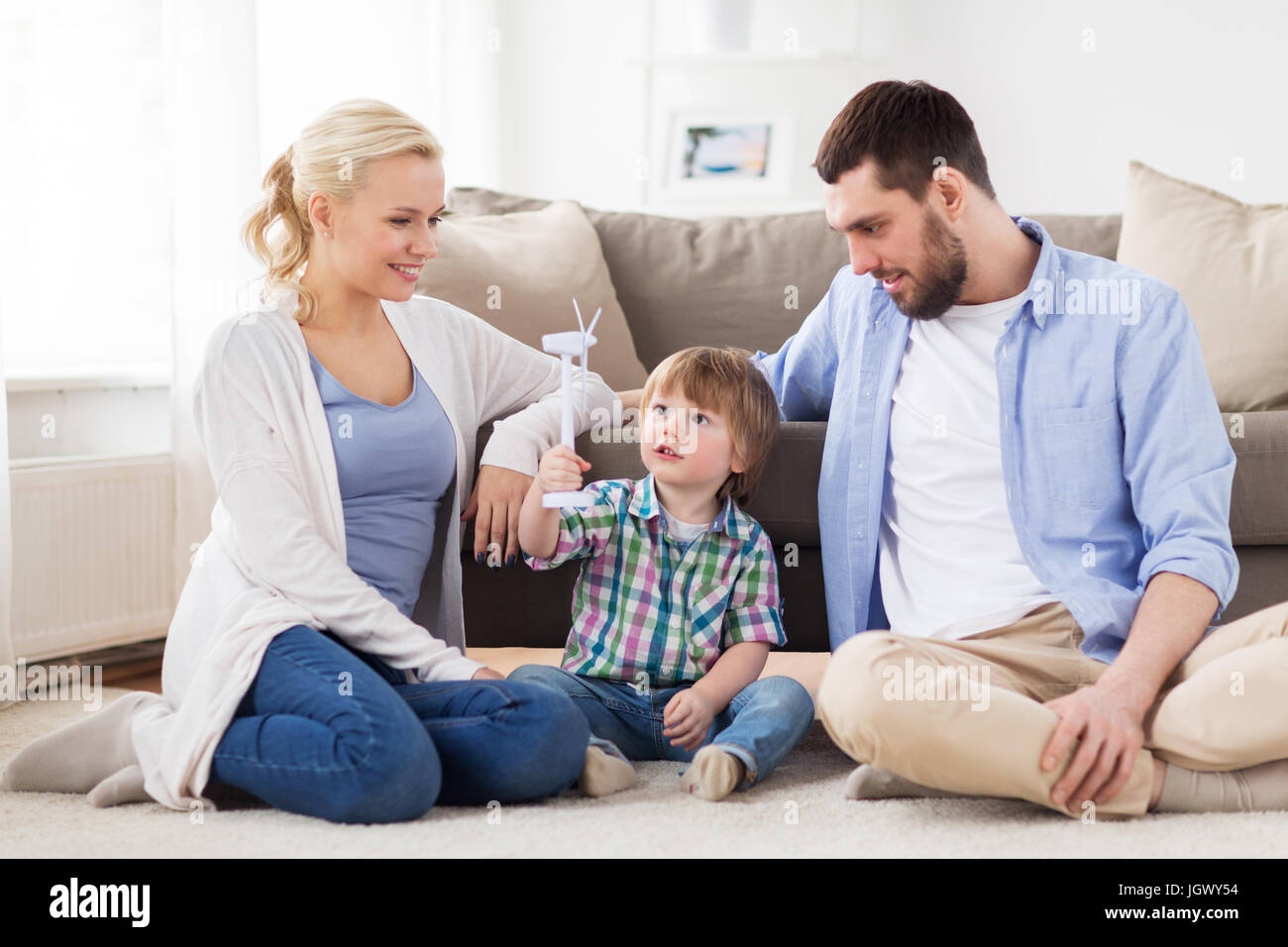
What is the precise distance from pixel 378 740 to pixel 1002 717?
0.62 metres

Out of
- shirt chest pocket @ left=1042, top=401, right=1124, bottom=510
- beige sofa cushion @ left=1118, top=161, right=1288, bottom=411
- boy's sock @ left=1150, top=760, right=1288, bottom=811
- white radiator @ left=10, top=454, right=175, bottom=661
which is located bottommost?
white radiator @ left=10, top=454, right=175, bottom=661

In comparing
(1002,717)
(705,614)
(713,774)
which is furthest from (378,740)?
(1002,717)

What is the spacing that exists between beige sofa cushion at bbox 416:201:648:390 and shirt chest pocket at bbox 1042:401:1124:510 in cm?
97

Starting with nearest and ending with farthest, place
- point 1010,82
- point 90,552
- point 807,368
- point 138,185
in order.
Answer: point 807,368
point 90,552
point 138,185
point 1010,82

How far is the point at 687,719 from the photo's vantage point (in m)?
1.41

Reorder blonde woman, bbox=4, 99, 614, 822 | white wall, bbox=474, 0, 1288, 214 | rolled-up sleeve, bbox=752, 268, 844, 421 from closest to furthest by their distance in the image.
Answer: blonde woman, bbox=4, 99, 614, 822 < rolled-up sleeve, bbox=752, 268, 844, 421 < white wall, bbox=474, 0, 1288, 214

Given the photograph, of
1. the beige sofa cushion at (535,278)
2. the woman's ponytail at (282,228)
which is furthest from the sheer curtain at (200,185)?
the woman's ponytail at (282,228)

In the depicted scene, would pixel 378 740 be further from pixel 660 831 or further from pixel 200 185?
pixel 200 185

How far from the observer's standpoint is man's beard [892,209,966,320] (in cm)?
142

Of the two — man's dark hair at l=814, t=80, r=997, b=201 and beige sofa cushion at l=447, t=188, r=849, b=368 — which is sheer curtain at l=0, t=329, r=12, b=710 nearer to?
beige sofa cushion at l=447, t=188, r=849, b=368

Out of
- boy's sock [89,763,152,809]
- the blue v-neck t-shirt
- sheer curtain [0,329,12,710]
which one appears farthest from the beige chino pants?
sheer curtain [0,329,12,710]

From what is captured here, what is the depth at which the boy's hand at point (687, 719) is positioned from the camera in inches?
55.5

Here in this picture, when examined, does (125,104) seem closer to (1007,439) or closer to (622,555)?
(622,555)
